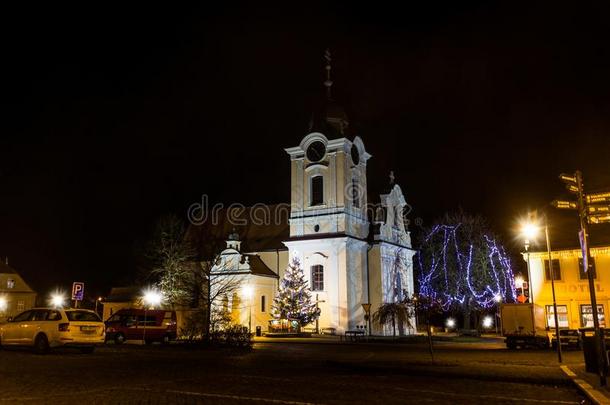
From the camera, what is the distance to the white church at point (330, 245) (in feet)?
154

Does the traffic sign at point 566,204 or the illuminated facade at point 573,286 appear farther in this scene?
the illuminated facade at point 573,286

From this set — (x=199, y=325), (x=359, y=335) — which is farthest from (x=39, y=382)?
(x=359, y=335)

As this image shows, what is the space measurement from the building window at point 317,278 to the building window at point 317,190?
5582 mm

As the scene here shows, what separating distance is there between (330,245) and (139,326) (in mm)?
19851

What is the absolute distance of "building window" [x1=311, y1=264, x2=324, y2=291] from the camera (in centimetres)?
4750

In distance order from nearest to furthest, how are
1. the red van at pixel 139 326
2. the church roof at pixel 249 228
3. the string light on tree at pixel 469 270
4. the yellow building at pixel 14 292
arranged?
the red van at pixel 139 326 < the string light on tree at pixel 469 270 < the church roof at pixel 249 228 < the yellow building at pixel 14 292

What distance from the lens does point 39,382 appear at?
1238 cm

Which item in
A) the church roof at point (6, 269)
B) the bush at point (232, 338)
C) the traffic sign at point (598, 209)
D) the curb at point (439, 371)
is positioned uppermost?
the church roof at point (6, 269)

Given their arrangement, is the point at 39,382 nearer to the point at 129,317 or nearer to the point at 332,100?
the point at 129,317

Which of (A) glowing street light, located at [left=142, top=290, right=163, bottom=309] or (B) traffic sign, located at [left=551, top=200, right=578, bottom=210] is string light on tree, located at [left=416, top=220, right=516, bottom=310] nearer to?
(A) glowing street light, located at [left=142, top=290, right=163, bottom=309]

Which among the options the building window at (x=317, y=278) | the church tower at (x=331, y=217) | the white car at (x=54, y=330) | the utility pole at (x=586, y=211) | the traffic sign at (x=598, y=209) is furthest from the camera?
the building window at (x=317, y=278)

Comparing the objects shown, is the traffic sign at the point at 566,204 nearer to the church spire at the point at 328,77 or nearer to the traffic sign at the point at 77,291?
the traffic sign at the point at 77,291

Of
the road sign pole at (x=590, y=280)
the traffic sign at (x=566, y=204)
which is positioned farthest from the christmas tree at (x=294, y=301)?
the road sign pole at (x=590, y=280)

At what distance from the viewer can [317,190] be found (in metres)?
49.8
